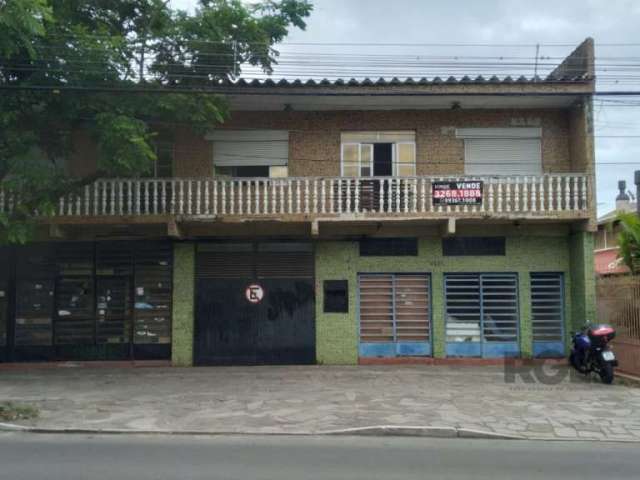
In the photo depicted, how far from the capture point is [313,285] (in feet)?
48.5

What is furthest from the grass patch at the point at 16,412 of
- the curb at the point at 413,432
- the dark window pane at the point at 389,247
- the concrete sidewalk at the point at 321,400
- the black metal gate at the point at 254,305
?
the dark window pane at the point at 389,247

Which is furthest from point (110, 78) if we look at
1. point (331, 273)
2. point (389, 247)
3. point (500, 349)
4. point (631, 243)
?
point (631, 243)

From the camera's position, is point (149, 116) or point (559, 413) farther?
point (149, 116)

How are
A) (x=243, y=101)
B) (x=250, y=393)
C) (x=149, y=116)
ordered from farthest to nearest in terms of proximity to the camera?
(x=243, y=101)
(x=149, y=116)
(x=250, y=393)

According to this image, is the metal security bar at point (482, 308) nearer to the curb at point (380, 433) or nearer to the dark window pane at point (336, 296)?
the dark window pane at point (336, 296)

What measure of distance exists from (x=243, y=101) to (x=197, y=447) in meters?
9.02

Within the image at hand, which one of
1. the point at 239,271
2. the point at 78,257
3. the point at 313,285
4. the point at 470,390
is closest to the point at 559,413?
the point at 470,390

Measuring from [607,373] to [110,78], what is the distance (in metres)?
11.1

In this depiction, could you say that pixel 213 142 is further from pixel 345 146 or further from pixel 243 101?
pixel 345 146

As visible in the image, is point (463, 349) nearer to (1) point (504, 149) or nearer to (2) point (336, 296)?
(2) point (336, 296)

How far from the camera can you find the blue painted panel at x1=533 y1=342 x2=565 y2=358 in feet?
48.1

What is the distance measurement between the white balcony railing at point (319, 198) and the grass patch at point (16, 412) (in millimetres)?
5116

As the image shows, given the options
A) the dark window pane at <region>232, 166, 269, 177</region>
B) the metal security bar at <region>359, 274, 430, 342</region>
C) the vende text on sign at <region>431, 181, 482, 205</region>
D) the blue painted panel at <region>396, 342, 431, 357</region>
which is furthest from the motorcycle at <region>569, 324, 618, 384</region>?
the dark window pane at <region>232, 166, 269, 177</region>

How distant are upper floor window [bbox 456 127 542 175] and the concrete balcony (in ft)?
3.21
